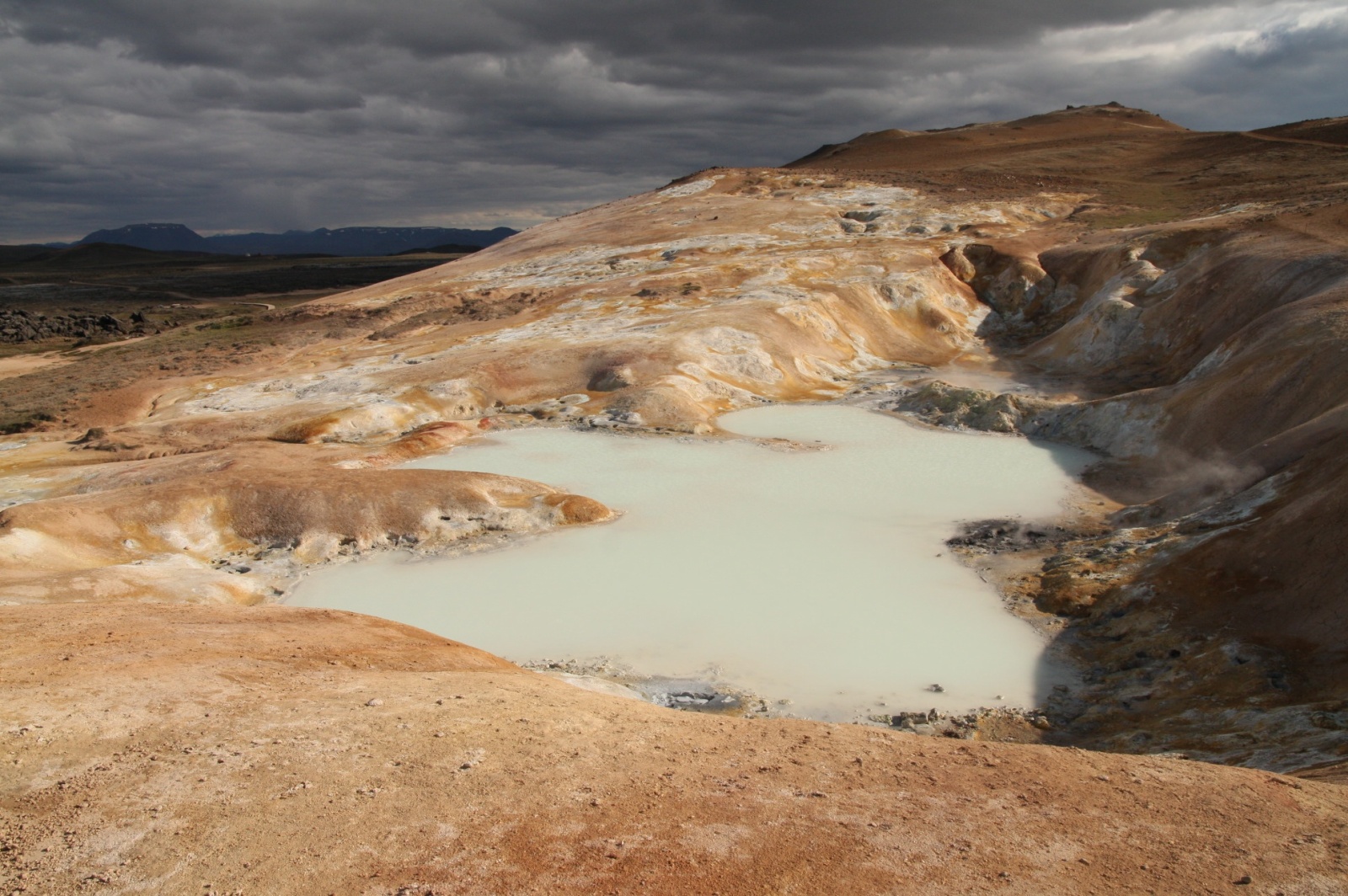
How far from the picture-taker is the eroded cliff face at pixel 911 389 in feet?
54.1

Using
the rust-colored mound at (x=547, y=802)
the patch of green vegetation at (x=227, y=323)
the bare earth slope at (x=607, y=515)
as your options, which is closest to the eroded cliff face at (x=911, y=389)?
the bare earth slope at (x=607, y=515)

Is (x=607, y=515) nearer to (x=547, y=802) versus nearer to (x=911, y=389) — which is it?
(x=547, y=802)

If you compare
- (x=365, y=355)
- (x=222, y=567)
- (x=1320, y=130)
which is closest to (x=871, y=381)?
(x=365, y=355)

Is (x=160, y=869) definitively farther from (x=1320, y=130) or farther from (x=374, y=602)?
(x=1320, y=130)

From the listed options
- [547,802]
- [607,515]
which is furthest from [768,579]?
[547,802]

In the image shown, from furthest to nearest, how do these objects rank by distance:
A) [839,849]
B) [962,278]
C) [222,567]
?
[962,278] < [222,567] < [839,849]

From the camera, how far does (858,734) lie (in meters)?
11.5

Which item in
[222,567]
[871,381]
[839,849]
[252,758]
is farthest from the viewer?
[871,381]

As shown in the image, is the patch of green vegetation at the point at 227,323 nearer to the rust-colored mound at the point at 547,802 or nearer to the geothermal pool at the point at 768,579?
the geothermal pool at the point at 768,579

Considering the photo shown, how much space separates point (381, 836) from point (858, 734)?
5.98 metres

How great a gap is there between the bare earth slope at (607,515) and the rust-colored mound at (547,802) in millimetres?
49

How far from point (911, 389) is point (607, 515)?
1919 centimetres

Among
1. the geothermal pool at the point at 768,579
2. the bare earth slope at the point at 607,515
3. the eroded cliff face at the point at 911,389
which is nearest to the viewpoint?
the bare earth slope at the point at 607,515

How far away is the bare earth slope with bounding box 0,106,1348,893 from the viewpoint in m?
8.45
